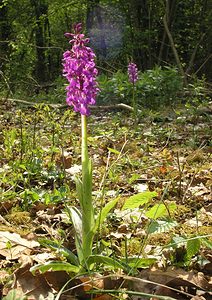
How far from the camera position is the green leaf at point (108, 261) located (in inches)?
64.0

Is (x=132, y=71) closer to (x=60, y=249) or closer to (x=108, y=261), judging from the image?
(x=60, y=249)

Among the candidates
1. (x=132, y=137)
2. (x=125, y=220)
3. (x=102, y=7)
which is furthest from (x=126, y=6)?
(x=125, y=220)

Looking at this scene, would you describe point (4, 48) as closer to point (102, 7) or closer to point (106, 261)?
point (102, 7)

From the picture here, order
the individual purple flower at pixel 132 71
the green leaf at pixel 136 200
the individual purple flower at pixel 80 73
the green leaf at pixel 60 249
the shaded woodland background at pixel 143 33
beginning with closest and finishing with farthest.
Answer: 1. the green leaf at pixel 136 200
2. the green leaf at pixel 60 249
3. the individual purple flower at pixel 80 73
4. the individual purple flower at pixel 132 71
5. the shaded woodland background at pixel 143 33

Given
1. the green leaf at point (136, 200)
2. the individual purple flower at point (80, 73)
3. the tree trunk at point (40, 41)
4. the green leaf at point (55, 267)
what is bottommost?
the tree trunk at point (40, 41)

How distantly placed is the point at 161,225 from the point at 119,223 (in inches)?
33.0

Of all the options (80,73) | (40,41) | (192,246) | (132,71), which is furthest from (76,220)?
(40,41)

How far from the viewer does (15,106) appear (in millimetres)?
8602

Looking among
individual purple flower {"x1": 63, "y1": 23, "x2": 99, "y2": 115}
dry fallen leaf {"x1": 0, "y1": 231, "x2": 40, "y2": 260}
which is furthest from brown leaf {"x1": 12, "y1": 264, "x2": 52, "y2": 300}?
individual purple flower {"x1": 63, "y1": 23, "x2": 99, "y2": 115}

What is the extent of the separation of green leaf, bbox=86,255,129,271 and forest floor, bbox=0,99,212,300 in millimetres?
49

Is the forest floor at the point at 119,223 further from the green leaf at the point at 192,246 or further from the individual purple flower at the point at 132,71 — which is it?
the individual purple flower at the point at 132,71

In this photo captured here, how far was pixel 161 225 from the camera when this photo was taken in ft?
5.74

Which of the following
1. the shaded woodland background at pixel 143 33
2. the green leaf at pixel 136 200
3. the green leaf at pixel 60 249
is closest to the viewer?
the green leaf at pixel 136 200

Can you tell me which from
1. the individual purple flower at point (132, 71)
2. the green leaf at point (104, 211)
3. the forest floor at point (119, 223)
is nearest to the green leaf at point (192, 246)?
the forest floor at point (119, 223)
